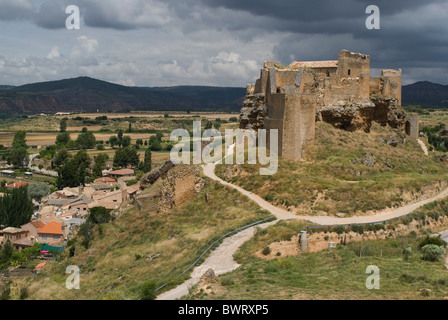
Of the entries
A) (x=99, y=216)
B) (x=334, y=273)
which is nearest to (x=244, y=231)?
(x=334, y=273)

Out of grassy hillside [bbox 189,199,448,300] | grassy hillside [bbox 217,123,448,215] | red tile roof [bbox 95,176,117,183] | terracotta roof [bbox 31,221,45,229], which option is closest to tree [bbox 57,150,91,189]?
red tile roof [bbox 95,176,117,183]

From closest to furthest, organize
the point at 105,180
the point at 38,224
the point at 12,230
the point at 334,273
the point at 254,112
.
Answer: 1. the point at 334,273
2. the point at 254,112
3. the point at 12,230
4. the point at 38,224
5. the point at 105,180

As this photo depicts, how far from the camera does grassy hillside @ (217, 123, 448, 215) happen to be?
26.2 meters

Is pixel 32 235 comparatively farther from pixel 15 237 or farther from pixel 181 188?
pixel 181 188

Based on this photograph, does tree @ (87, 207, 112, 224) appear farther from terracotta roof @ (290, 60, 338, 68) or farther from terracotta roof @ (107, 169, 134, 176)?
terracotta roof @ (107, 169, 134, 176)

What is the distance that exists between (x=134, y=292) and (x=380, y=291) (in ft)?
30.1

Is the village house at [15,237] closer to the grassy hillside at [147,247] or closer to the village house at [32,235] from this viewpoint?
the village house at [32,235]

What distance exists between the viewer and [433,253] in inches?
763

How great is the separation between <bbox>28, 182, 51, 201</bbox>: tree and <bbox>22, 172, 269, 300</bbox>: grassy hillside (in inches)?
1800

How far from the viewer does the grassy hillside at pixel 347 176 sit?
26.2 m

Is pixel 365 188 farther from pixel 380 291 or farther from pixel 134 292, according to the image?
pixel 134 292

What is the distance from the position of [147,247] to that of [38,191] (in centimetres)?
5519

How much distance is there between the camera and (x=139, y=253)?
1017 inches
